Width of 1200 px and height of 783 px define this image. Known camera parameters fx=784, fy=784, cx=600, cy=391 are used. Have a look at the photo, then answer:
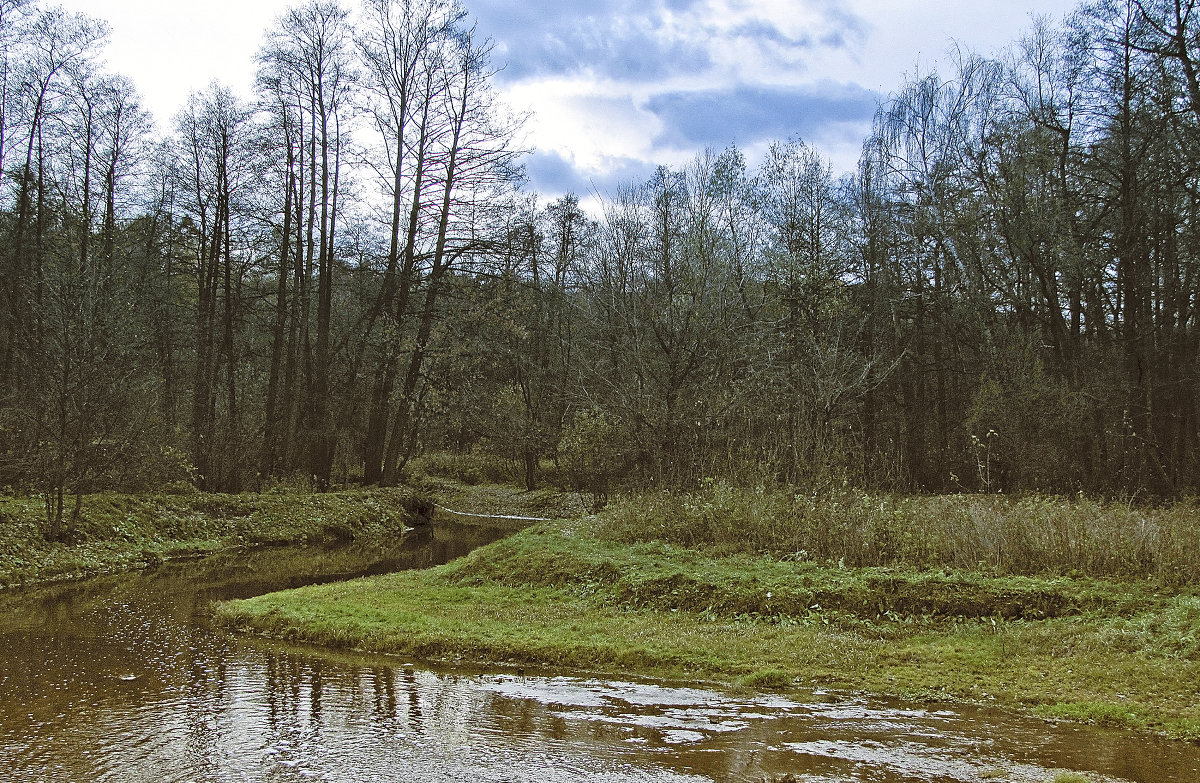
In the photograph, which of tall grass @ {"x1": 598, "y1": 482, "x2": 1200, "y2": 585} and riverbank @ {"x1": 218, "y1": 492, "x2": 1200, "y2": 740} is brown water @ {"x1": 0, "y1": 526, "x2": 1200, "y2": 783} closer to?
riverbank @ {"x1": 218, "y1": 492, "x2": 1200, "y2": 740}

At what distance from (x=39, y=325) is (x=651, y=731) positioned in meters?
16.8

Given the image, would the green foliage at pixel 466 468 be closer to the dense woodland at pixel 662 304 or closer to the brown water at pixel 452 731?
the dense woodland at pixel 662 304

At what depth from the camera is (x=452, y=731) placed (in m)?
5.73

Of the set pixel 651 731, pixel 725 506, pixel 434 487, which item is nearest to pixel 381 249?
pixel 434 487

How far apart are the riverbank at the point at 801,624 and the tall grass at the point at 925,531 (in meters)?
0.15

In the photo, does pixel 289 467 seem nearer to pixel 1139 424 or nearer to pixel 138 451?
pixel 138 451

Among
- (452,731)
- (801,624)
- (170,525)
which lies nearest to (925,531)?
(801,624)

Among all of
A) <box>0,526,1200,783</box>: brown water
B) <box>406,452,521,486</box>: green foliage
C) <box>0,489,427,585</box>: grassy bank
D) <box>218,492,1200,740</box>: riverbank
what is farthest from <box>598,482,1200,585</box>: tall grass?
<box>406,452,521,486</box>: green foliage

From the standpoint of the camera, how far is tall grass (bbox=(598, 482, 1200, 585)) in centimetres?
892

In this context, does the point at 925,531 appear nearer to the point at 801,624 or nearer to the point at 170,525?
the point at 801,624

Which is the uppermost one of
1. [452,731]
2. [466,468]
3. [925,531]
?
[925,531]

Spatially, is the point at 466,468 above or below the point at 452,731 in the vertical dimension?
above

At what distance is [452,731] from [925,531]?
278 inches

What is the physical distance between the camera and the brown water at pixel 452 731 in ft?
16.1
